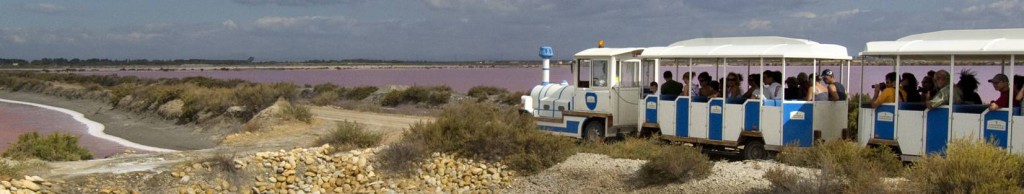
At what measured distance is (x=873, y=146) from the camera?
1341 centimetres

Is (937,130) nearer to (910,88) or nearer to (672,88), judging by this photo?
(910,88)

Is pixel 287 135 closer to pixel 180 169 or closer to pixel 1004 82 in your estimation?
pixel 180 169

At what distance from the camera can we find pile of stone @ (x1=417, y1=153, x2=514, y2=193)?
14211 mm

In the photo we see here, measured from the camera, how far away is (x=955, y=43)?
12.7 meters

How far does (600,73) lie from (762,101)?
3.98m

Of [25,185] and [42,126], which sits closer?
[25,185]

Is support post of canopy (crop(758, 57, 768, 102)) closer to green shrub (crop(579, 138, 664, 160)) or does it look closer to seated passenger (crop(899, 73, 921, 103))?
green shrub (crop(579, 138, 664, 160))

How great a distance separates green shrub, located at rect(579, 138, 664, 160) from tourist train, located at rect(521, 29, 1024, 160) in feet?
2.94

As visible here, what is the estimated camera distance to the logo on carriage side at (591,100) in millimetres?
17766

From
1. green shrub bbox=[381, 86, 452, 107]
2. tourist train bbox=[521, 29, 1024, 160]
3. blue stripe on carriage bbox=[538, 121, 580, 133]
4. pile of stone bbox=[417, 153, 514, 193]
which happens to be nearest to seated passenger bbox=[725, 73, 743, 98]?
tourist train bbox=[521, 29, 1024, 160]

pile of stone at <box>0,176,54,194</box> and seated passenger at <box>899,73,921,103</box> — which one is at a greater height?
seated passenger at <box>899,73,921,103</box>

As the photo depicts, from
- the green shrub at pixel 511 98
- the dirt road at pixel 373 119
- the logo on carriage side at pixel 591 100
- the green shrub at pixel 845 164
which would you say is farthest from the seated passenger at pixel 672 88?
the green shrub at pixel 511 98

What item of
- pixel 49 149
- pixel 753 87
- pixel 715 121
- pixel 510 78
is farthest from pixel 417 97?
pixel 510 78

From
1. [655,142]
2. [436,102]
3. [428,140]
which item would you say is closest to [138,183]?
[428,140]
